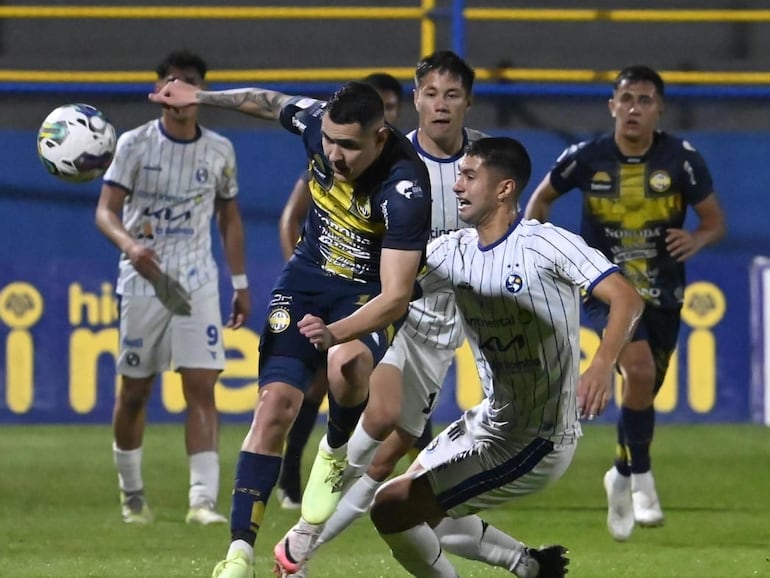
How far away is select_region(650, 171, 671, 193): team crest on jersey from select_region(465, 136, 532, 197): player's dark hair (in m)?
3.00

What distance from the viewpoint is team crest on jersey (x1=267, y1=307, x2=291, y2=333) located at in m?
6.28

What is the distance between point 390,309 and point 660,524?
9.64ft

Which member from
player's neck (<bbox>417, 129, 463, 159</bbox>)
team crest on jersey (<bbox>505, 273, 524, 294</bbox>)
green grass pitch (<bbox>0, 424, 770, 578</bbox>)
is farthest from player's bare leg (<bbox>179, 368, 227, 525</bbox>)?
team crest on jersey (<bbox>505, 273, 524, 294</bbox>)

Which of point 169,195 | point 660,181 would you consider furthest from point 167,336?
point 660,181

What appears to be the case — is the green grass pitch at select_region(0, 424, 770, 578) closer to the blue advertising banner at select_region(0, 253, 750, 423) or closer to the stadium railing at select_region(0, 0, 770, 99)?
the blue advertising banner at select_region(0, 253, 750, 423)

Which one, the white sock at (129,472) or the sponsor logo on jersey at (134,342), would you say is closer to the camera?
the white sock at (129,472)

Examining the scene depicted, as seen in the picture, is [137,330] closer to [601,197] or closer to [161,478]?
[161,478]

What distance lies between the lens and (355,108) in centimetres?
602

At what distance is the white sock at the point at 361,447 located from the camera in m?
6.88

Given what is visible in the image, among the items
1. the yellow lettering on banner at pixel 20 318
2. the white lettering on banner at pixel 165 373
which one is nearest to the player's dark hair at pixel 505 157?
the white lettering on banner at pixel 165 373

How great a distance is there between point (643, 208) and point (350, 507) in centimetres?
287

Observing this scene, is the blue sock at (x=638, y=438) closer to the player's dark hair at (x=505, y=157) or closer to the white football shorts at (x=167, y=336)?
the white football shorts at (x=167, y=336)

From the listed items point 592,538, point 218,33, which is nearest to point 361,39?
point 218,33

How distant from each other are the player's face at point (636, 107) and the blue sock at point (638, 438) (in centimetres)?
147
